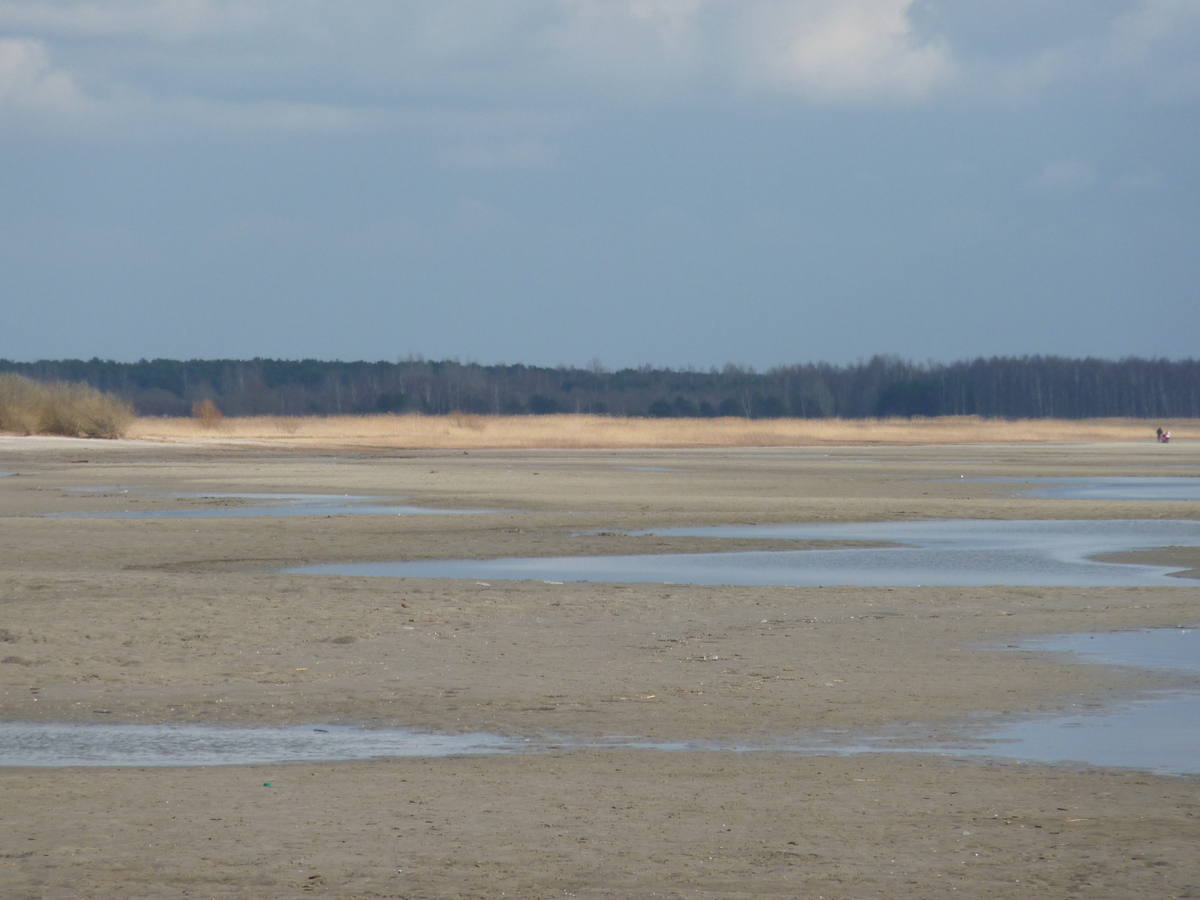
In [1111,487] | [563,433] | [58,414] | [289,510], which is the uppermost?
[58,414]

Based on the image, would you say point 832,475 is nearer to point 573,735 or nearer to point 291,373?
point 573,735

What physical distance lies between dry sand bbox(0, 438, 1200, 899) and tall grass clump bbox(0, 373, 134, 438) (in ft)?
156

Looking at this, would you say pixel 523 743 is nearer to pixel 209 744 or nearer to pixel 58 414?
pixel 209 744

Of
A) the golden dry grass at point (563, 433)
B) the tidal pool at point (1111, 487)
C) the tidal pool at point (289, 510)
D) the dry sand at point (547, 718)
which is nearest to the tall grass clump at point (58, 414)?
the golden dry grass at point (563, 433)

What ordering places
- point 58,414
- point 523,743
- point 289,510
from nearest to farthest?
point 523,743 → point 289,510 → point 58,414

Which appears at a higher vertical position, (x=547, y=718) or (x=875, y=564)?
(x=547, y=718)

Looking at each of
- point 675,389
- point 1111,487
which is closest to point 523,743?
point 1111,487

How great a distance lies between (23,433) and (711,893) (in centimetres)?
6625

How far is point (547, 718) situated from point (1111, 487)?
2939 centimetres

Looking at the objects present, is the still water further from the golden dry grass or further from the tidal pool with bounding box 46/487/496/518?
the golden dry grass

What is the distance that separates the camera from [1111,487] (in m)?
35.4

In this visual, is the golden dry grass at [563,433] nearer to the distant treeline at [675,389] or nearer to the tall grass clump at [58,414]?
the tall grass clump at [58,414]

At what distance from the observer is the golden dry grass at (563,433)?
225ft

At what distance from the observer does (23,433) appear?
66.2 m
